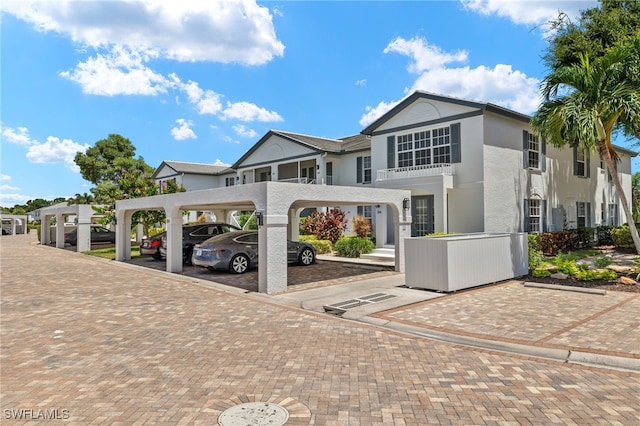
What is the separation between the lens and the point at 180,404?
421 cm

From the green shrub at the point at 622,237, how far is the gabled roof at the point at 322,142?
13.5m

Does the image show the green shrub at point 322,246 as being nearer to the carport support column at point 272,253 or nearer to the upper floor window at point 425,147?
the upper floor window at point 425,147

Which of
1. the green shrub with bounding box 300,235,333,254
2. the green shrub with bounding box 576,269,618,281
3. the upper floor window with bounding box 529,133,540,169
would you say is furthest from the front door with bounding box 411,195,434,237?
the green shrub with bounding box 576,269,618,281

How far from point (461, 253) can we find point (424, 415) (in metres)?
6.92

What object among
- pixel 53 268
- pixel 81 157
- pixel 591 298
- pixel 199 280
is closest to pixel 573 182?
pixel 591 298

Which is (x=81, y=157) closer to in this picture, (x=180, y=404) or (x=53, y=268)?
(x=53, y=268)

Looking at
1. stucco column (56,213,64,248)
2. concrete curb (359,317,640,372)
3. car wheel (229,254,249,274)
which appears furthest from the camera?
stucco column (56,213,64,248)

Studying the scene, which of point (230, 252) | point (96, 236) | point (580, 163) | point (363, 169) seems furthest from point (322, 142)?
point (96, 236)

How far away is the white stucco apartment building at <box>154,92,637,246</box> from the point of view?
16734 mm

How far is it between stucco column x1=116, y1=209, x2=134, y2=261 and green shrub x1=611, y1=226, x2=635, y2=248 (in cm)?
2393

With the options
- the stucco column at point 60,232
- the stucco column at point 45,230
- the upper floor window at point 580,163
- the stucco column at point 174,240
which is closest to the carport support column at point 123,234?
the stucco column at point 174,240

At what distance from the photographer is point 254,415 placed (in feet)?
12.9

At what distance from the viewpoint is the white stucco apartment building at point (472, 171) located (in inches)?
659

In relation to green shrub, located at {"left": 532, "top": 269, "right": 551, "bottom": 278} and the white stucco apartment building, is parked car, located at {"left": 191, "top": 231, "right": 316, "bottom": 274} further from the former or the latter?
green shrub, located at {"left": 532, "top": 269, "right": 551, "bottom": 278}
